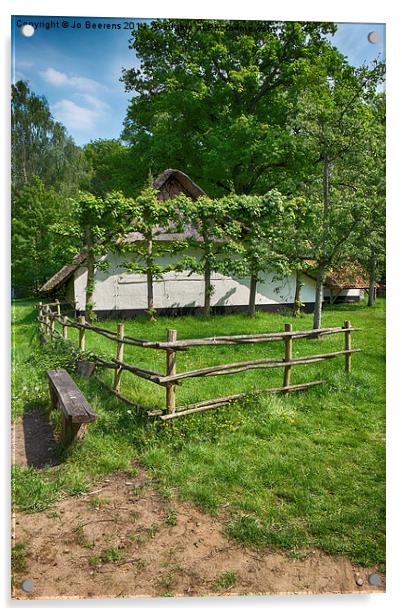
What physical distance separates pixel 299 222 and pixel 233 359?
4.02 feet

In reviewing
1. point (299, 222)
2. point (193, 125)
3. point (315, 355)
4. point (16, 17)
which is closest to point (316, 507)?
point (315, 355)

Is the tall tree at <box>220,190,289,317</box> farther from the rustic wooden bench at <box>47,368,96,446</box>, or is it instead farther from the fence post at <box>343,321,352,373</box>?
the rustic wooden bench at <box>47,368,96,446</box>

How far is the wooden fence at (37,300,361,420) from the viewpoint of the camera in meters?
3.15

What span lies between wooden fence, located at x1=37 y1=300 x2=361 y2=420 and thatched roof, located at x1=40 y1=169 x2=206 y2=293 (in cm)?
18

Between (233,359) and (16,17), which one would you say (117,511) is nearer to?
(233,359)

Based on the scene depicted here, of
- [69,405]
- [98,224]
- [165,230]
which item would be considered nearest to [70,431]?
[69,405]

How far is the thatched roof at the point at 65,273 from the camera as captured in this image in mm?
2973

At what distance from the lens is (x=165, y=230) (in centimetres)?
348

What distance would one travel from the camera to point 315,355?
13.4ft

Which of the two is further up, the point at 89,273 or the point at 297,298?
the point at 89,273

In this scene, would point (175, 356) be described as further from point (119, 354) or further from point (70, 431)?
point (70, 431)

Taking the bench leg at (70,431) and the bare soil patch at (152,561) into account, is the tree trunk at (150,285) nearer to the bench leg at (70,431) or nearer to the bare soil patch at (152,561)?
the bench leg at (70,431)

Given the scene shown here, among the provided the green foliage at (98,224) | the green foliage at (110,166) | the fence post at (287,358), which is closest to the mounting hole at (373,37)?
the green foliage at (110,166)

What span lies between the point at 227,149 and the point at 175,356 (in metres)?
1.52
